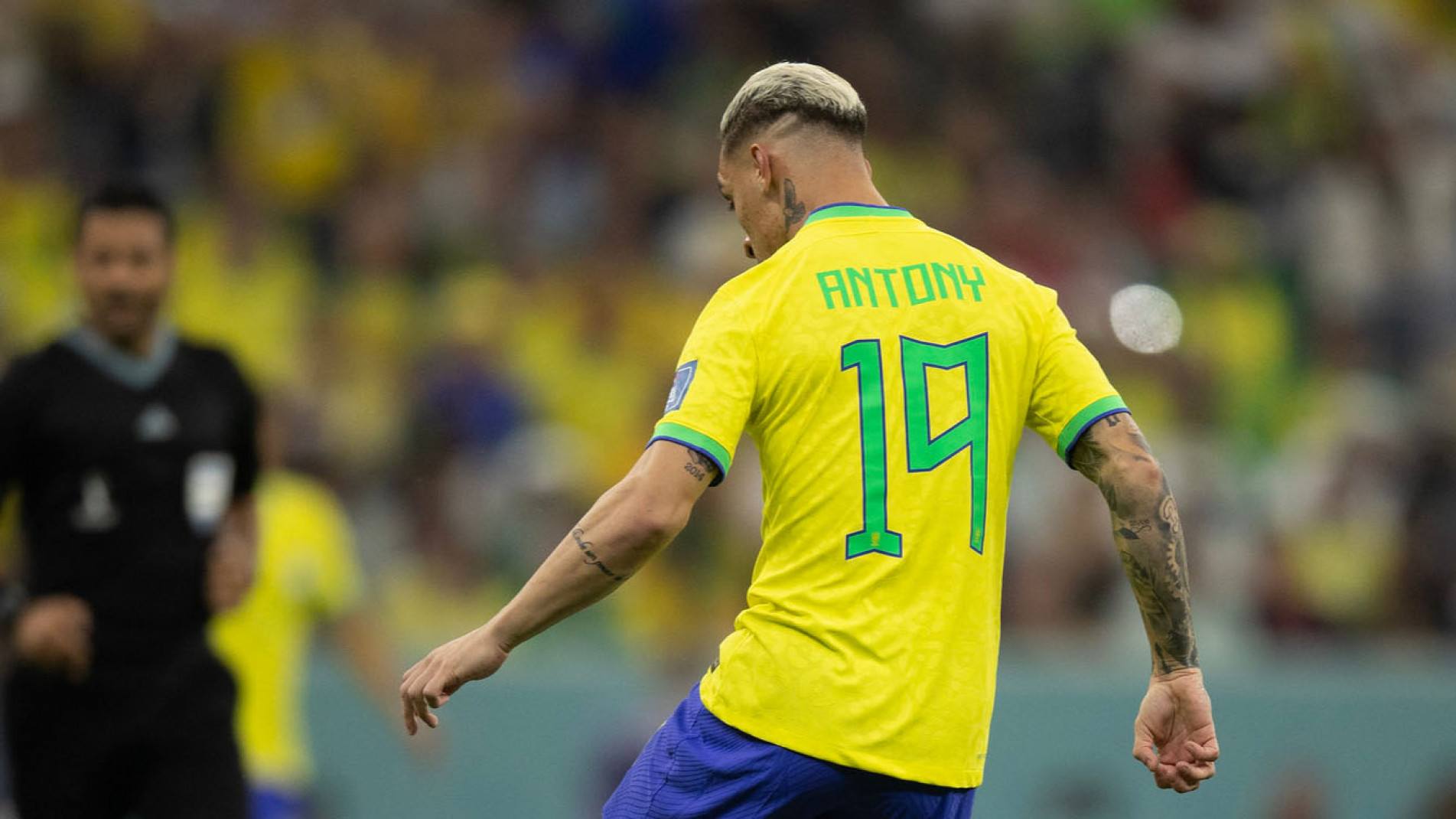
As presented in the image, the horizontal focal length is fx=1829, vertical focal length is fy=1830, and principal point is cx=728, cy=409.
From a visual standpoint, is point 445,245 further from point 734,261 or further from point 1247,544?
point 1247,544

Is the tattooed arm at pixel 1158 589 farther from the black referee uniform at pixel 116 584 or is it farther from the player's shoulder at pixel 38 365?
the player's shoulder at pixel 38 365

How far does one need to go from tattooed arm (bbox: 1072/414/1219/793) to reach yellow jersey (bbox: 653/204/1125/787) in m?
0.26

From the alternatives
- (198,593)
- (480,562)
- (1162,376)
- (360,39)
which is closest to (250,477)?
(198,593)

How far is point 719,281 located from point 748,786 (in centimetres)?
756

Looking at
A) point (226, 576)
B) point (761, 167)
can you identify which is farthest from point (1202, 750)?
point (226, 576)

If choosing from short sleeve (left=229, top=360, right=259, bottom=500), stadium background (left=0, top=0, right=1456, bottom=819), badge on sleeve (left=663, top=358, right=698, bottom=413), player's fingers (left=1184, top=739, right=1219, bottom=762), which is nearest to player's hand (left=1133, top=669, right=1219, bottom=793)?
player's fingers (left=1184, top=739, right=1219, bottom=762)

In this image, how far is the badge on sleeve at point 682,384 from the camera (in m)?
3.83

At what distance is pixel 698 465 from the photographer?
377 cm

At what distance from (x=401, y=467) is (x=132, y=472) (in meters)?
5.14

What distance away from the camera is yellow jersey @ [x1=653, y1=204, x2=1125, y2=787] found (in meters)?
3.85

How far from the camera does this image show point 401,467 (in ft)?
34.7

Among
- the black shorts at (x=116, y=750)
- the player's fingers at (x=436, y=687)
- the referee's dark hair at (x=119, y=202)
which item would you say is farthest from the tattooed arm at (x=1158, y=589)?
the referee's dark hair at (x=119, y=202)

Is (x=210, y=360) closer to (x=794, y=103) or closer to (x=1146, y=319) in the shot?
(x=794, y=103)

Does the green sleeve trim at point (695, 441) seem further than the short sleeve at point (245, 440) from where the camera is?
No
